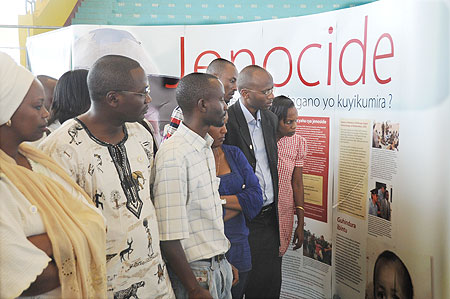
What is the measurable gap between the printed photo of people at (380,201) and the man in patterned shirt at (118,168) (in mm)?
1622

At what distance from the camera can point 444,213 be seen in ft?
9.05

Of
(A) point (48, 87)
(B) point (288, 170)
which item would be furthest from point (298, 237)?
(A) point (48, 87)

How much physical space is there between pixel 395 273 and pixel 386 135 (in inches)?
33.6

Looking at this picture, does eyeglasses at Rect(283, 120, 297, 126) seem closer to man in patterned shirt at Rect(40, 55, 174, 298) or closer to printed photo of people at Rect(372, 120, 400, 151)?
printed photo of people at Rect(372, 120, 400, 151)

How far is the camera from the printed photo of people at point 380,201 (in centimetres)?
304

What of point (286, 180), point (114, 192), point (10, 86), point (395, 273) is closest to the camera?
point (10, 86)

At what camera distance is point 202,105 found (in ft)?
7.61

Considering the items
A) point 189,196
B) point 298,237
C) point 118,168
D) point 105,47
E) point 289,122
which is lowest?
point 298,237

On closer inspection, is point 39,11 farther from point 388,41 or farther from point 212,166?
point 388,41

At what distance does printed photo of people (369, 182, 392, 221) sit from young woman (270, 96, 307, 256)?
0.59 meters

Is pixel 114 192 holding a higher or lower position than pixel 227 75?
lower

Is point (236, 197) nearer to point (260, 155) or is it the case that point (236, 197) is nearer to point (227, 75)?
point (260, 155)

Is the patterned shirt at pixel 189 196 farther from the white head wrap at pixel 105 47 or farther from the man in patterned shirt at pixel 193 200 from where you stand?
the white head wrap at pixel 105 47

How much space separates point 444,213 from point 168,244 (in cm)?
162
